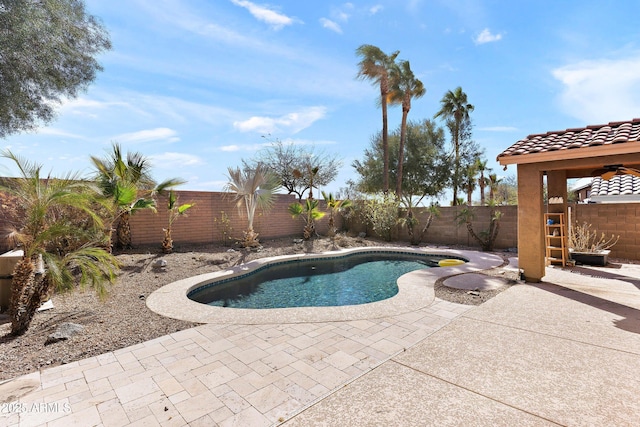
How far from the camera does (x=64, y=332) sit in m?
3.98

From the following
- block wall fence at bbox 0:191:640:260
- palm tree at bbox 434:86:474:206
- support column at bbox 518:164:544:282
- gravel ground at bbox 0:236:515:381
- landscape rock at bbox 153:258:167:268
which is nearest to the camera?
gravel ground at bbox 0:236:515:381

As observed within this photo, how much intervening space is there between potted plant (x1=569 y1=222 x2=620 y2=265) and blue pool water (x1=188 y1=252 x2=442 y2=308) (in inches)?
153

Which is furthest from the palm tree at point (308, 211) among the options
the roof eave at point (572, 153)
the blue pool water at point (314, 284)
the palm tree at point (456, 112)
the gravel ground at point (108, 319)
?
the palm tree at point (456, 112)

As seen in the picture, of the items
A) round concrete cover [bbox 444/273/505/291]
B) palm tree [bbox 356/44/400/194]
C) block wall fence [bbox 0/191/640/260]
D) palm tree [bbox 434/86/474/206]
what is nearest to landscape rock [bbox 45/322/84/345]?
round concrete cover [bbox 444/273/505/291]

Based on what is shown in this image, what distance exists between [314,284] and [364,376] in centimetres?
515

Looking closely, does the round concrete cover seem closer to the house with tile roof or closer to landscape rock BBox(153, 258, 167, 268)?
landscape rock BBox(153, 258, 167, 268)

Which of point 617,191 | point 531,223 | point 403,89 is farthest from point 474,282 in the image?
point 403,89

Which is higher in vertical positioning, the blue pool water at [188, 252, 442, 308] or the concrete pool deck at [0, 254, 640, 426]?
the concrete pool deck at [0, 254, 640, 426]

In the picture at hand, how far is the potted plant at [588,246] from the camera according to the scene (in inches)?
315

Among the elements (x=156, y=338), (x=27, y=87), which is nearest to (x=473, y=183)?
(x=156, y=338)

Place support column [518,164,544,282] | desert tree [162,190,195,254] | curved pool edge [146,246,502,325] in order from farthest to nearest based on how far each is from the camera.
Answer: desert tree [162,190,195,254] → support column [518,164,544,282] → curved pool edge [146,246,502,325]

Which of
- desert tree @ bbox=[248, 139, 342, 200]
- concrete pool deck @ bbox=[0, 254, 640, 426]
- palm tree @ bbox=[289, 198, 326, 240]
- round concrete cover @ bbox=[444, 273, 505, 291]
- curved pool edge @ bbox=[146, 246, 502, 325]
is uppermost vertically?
desert tree @ bbox=[248, 139, 342, 200]

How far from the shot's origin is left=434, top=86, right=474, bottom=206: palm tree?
2002 cm

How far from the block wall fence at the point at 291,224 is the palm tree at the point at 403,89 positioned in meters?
4.05
